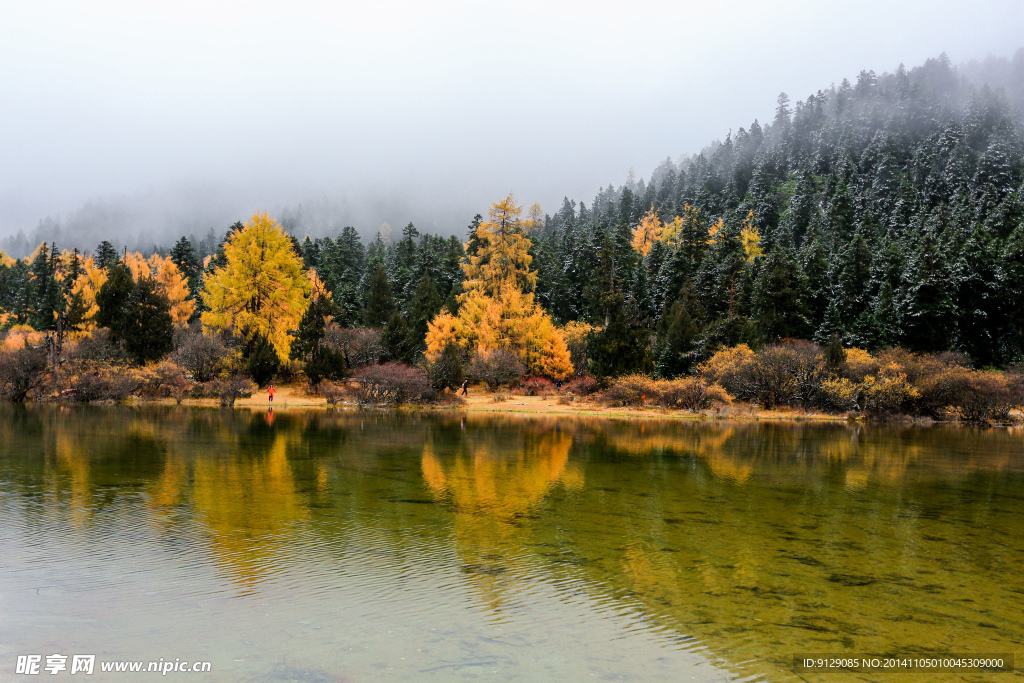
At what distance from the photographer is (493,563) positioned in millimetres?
9078

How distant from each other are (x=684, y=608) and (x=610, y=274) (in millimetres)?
60632

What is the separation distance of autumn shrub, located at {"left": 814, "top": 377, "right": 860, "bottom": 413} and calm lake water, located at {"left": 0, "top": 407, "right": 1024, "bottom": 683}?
16927mm

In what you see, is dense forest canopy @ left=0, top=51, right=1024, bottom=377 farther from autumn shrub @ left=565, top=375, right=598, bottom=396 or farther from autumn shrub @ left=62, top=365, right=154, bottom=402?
autumn shrub @ left=62, top=365, right=154, bottom=402

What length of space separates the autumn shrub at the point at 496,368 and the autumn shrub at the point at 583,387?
3.20 meters

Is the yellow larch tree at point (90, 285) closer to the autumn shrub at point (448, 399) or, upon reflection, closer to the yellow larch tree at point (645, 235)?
the autumn shrub at point (448, 399)

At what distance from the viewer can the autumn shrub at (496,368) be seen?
41906mm

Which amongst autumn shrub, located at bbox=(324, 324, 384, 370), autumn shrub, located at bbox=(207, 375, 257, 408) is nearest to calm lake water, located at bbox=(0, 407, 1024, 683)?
autumn shrub, located at bbox=(207, 375, 257, 408)

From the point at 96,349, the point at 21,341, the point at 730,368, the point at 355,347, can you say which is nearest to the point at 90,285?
the point at 21,341

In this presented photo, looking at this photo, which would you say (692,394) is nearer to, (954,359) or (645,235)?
(954,359)

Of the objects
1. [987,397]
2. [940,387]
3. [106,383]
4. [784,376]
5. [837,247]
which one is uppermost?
[837,247]

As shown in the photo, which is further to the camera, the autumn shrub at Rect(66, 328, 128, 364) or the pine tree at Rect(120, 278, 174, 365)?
the pine tree at Rect(120, 278, 174, 365)

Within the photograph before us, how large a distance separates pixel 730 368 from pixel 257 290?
30.1 m

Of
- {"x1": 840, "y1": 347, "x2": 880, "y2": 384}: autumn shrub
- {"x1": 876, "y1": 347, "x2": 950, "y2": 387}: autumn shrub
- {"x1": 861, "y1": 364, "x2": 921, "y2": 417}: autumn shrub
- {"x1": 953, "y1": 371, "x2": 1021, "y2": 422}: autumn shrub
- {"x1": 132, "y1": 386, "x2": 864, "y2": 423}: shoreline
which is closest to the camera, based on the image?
{"x1": 953, "y1": 371, "x2": 1021, "y2": 422}: autumn shrub

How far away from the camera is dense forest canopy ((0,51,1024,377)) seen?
45.5 meters
